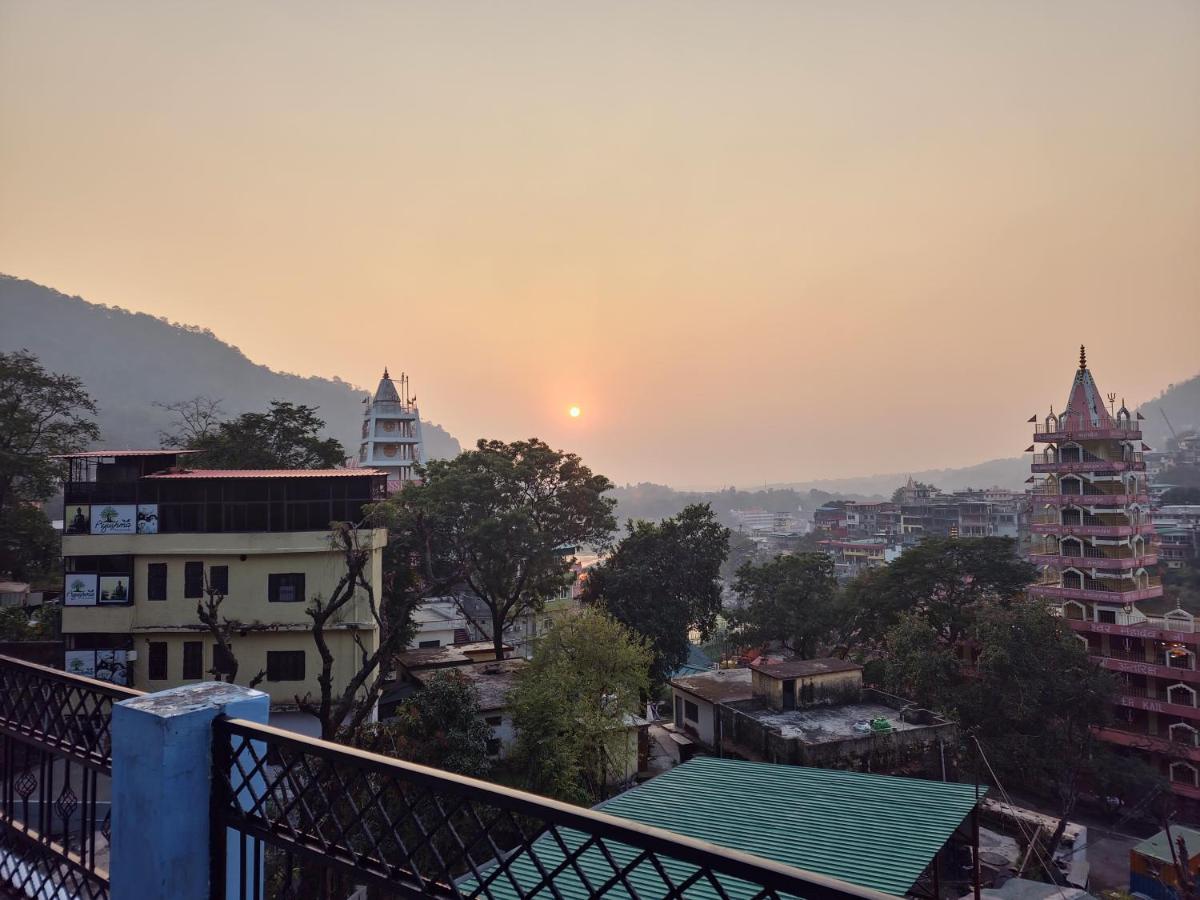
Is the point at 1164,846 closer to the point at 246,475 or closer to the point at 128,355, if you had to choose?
the point at 246,475

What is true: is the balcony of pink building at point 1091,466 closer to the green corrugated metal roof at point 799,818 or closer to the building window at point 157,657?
the green corrugated metal roof at point 799,818

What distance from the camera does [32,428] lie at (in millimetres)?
28906

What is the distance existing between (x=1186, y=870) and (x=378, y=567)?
24.8m

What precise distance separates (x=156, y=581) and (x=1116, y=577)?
39.9 m

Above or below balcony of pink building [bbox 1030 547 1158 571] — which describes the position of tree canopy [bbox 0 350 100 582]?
above

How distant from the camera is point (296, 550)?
2141cm

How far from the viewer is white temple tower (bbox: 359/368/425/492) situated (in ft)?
182

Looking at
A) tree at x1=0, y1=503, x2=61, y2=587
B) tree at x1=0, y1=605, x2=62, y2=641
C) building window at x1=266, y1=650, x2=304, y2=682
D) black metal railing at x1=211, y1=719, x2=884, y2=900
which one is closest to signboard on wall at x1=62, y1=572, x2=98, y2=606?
tree at x1=0, y1=605, x2=62, y2=641

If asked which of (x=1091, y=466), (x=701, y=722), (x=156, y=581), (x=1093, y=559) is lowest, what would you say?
(x=701, y=722)

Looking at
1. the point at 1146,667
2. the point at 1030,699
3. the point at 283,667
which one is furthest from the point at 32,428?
the point at 1146,667

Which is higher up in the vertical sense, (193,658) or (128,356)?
(128,356)

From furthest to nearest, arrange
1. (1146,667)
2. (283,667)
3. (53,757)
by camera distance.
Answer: (1146,667), (283,667), (53,757)

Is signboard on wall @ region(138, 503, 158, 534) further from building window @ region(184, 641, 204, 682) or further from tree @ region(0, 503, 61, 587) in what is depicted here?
tree @ region(0, 503, 61, 587)

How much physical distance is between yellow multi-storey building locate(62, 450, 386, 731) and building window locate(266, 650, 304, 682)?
3cm
